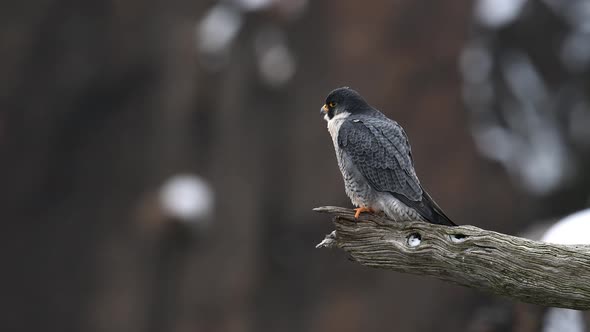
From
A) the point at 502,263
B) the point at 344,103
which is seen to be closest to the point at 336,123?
the point at 344,103

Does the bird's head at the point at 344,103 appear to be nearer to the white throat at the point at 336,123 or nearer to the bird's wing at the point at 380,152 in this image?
the white throat at the point at 336,123

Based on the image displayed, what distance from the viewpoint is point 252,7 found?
16.6 metres

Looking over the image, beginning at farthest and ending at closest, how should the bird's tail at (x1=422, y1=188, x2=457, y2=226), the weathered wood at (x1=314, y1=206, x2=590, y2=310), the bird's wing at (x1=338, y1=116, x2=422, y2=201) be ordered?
the bird's wing at (x1=338, y1=116, x2=422, y2=201) → the bird's tail at (x1=422, y1=188, x2=457, y2=226) → the weathered wood at (x1=314, y1=206, x2=590, y2=310)

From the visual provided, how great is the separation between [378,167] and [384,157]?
0.09 m

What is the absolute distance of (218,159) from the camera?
16156 millimetres

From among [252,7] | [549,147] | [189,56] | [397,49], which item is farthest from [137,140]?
[549,147]

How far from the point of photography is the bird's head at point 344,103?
6.65 m

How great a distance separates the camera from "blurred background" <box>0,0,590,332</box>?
1518 cm

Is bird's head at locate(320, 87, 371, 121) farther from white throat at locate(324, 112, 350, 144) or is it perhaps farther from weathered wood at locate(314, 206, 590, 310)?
weathered wood at locate(314, 206, 590, 310)

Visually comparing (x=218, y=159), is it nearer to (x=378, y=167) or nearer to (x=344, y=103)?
(x=344, y=103)

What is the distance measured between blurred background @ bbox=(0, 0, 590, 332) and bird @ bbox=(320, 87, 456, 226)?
850cm

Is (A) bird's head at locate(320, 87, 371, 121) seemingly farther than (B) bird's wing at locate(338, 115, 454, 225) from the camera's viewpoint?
Yes

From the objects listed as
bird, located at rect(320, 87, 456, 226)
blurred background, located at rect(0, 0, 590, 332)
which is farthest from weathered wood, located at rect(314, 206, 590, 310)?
blurred background, located at rect(0, 0, 590, 332)

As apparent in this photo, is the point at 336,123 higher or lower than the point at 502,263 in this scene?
higher
